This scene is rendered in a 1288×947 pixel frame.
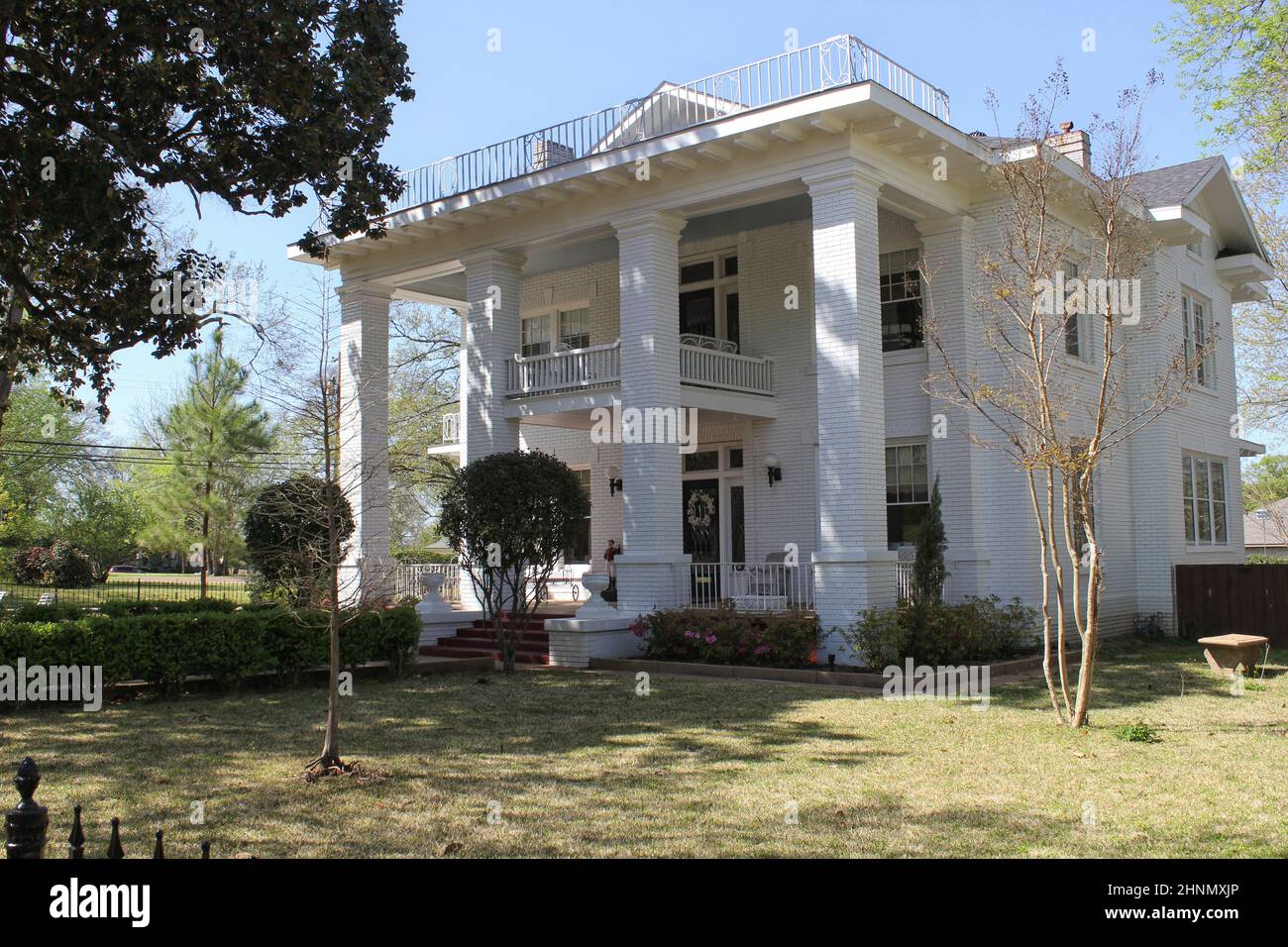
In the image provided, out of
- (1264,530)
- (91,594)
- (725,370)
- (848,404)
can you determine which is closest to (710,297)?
(725,370)

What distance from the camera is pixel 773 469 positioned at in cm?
1911

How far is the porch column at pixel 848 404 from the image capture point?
47.9ft

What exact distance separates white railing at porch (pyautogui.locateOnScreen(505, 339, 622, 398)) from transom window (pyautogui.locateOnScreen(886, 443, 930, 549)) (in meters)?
5.06

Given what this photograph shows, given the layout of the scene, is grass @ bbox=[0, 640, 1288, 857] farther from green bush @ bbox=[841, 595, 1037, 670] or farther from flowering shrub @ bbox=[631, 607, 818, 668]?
flowering shrub @ bbox=[631, 607, 818, 668]

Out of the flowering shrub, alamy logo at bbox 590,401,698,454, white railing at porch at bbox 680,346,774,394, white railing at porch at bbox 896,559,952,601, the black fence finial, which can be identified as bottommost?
the flowering shrub

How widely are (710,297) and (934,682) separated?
9.81 m

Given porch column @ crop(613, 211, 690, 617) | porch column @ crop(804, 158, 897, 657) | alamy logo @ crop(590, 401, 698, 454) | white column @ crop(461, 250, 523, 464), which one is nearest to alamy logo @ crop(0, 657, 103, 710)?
porch column @ crop(613, 211, 690, 617)

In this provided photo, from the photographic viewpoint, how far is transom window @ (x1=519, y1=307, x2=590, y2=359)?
73.5 feet

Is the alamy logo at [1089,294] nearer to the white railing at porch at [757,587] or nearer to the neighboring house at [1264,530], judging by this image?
the white railing at porch at [757,587]

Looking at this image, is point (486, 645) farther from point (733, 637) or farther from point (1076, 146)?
point (1076, 146)

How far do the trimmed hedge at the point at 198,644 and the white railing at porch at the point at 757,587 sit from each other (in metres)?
5.10
